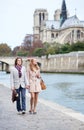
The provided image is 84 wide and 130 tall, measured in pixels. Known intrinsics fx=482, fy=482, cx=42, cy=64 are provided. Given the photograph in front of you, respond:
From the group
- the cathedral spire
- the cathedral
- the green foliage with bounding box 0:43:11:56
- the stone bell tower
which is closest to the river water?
the cathedral

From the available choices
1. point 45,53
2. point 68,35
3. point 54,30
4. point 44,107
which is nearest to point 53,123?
point 44,107

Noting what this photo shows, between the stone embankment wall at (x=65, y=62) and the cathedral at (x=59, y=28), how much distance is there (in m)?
29.6

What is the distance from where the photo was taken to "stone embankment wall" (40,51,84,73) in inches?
3440

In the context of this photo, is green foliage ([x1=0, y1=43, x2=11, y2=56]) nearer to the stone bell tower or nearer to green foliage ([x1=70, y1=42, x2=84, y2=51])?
the stone bell tower

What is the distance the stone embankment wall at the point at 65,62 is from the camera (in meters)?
87.4

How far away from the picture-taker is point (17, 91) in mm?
12688

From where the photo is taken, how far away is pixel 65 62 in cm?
9531

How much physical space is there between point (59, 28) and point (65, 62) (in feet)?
254

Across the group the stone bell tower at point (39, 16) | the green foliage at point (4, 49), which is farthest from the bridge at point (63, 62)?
the stone bell tower at point (39, 16)

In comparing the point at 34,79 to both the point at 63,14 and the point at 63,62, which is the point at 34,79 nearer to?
the point at 63,62

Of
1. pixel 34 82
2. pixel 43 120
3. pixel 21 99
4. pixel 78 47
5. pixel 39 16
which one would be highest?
pixel 39 16

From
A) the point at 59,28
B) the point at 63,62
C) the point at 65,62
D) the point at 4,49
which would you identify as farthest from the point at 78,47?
the point at 59,28

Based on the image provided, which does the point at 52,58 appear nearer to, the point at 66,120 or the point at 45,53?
the point at 45,53

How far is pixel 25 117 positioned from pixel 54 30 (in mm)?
162737
